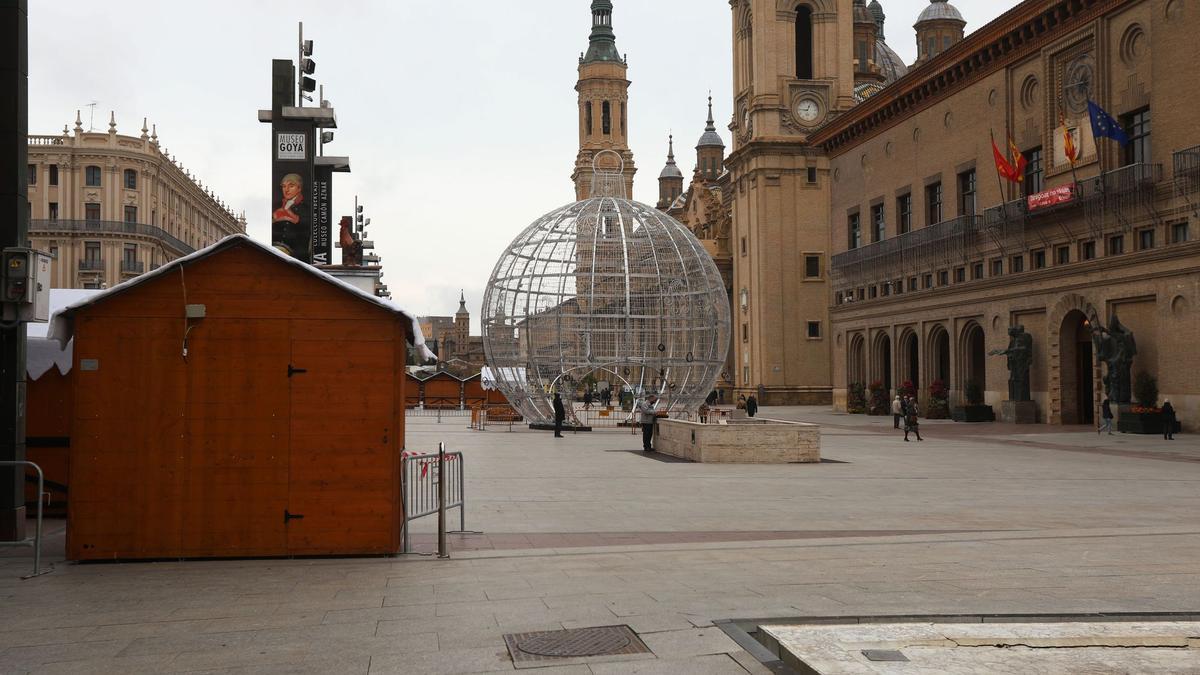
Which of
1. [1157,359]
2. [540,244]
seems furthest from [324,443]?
[1157,359]

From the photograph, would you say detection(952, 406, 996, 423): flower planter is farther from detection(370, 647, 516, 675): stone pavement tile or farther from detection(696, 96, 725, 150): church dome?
detection(696, 96, 725, 150): church dome

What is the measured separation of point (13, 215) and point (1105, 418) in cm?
3414

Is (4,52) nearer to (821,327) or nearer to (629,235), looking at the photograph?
(629,235)

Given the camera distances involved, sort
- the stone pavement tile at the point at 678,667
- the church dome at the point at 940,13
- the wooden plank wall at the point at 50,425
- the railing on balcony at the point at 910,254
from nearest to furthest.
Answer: the stone pavement tile at the point at 678,667 → the wooden plank wall at the point at 50,425 → the railing on balcony at the point at 910,254 → the church dome at the point at 940,13

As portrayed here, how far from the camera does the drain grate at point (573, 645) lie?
700 cm

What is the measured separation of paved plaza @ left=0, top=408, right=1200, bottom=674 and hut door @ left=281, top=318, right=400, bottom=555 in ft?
1.20

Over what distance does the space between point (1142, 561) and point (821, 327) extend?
65312 millimetres

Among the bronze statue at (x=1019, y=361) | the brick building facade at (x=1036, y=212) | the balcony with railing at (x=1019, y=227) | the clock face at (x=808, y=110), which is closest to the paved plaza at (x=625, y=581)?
the brick building facade at (x=1036, y=212)

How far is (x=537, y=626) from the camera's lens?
7820mm

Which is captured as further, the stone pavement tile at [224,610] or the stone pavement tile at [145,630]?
the stone pavement tile at [224,610]

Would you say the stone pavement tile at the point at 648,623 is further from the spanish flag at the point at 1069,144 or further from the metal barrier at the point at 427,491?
the spanish flag at the point at 1069,144

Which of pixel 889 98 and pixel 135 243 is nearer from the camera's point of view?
pixel 889 98

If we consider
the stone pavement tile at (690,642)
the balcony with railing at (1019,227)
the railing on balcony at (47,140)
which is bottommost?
the stone pavement tile at (690,642)

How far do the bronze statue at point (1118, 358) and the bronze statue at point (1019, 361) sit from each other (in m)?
6.03
